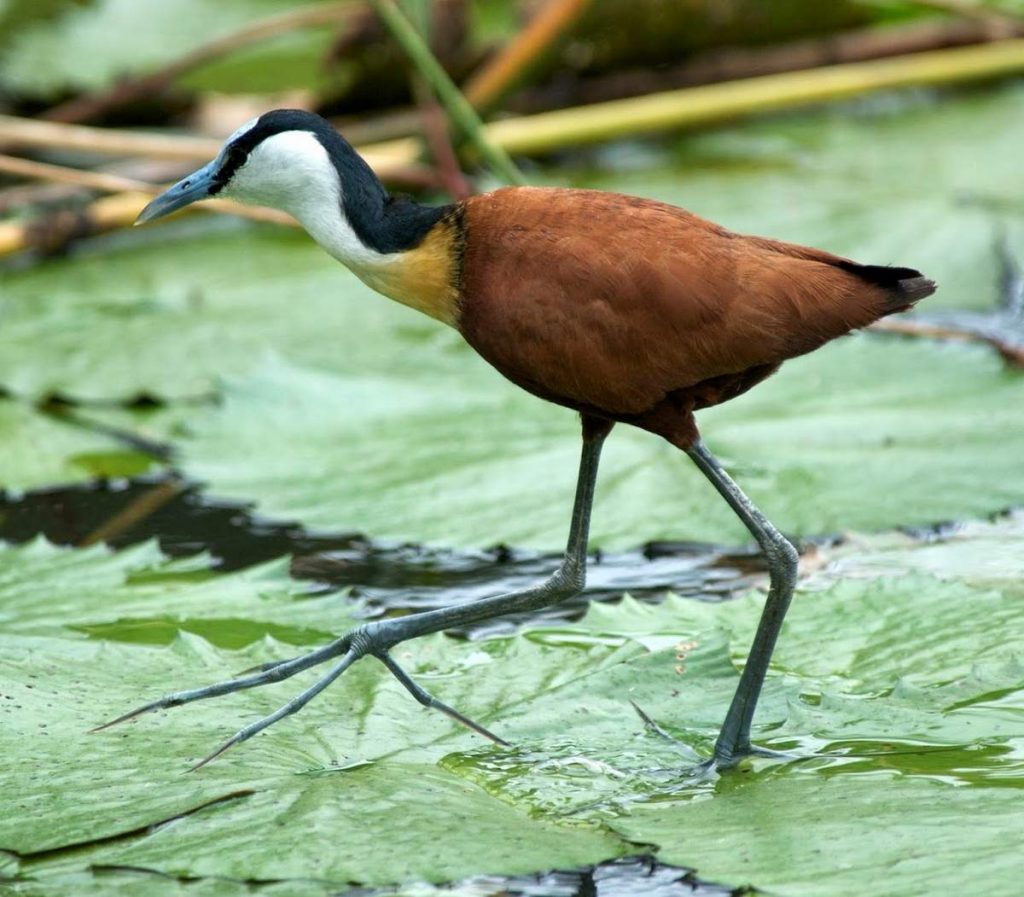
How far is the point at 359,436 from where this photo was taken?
3.72 meters

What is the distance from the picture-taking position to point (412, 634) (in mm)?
2518

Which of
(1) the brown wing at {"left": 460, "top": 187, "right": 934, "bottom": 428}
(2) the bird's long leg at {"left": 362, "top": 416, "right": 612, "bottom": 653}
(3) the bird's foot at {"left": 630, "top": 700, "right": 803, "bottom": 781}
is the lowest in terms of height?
(3) the bird's foot at {"left": 630, "top": 700, "right": 803, "bottom": 781}

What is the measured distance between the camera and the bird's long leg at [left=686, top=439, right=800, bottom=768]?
7.78 ft

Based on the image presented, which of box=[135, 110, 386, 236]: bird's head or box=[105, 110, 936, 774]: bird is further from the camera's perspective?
box=[135, 110, 386, 236]: bird's head

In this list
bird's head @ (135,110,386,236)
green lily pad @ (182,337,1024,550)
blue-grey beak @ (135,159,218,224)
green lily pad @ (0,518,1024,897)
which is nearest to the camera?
green lily pad @ (0,518,1024,897)

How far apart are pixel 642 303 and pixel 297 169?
0.55 m

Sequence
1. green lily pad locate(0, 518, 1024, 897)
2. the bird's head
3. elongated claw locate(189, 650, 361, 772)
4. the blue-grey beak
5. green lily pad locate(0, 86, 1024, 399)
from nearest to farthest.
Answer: green lily pad locate(0, 518, 1024, 897) < elongated claw locate(189, 650, 361, 772) < the bird's head < the blue-grey beak < green lily pad locate(0, 86, 1024, 399)

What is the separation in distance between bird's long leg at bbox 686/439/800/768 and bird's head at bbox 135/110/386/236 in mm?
629

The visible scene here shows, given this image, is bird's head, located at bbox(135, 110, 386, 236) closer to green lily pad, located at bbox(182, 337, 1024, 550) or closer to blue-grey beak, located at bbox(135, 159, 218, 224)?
blue-grey beak, located at bbox(135, 159, 218, 224)

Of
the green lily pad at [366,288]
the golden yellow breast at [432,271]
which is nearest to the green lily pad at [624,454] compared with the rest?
the green lily pad at [366,288]

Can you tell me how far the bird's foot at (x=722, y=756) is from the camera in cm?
234

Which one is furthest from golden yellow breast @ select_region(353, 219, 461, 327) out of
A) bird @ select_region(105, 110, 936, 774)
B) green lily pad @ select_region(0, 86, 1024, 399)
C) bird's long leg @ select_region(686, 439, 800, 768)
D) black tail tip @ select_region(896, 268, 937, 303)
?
green lily pad @ select_region(0, 86, 1024, 399)

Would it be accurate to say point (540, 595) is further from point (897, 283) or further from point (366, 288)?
point (366, 288)

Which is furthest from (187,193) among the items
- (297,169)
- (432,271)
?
(432,271)
